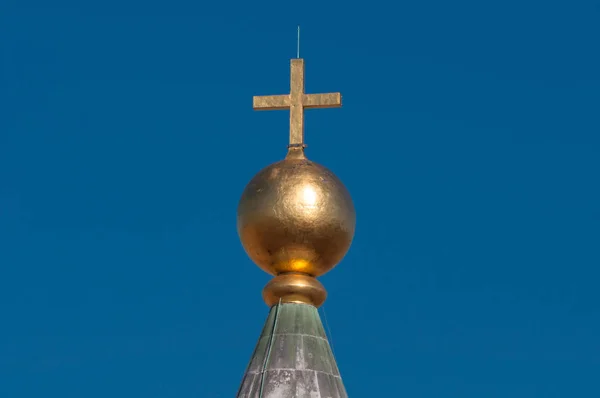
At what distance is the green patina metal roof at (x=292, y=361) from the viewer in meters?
21.0

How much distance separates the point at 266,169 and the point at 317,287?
74.4 inches

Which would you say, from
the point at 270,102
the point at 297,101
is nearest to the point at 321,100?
the point at 297,101

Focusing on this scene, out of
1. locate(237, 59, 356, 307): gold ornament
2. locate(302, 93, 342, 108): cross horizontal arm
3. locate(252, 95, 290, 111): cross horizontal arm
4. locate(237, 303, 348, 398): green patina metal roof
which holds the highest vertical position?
locate(252, 95, 290, 111): cross horizontal arm

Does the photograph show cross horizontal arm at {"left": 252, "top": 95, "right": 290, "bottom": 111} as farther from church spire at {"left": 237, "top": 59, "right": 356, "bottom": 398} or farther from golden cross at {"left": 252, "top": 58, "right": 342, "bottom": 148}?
church spire at {"left": 237, "top": 59, "right": 356, "bottom": 398}

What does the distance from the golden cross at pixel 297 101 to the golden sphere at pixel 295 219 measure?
0.68m

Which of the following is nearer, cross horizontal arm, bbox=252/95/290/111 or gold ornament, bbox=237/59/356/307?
gold ornament, bbox=237/59/356/307

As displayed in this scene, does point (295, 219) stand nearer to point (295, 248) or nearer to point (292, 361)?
point (295, 248)

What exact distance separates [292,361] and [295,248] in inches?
69.0

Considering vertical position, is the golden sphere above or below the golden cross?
below

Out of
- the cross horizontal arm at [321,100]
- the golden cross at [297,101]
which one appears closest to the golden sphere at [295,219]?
the golden cross at [297,101]

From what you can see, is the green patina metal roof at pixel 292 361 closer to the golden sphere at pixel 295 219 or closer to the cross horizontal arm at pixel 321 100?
the golden sphere at pixel 295 219

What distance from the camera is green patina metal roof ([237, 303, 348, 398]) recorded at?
21000 mm

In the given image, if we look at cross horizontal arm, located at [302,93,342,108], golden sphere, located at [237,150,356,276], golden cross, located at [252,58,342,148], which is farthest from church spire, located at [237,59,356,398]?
cross horizontal arm, located at [302,93,342,108]

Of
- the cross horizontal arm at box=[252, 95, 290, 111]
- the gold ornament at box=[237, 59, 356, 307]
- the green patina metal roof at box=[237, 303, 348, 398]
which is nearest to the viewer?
the green patina metal roof at box=[237, 303, 348, 398]
